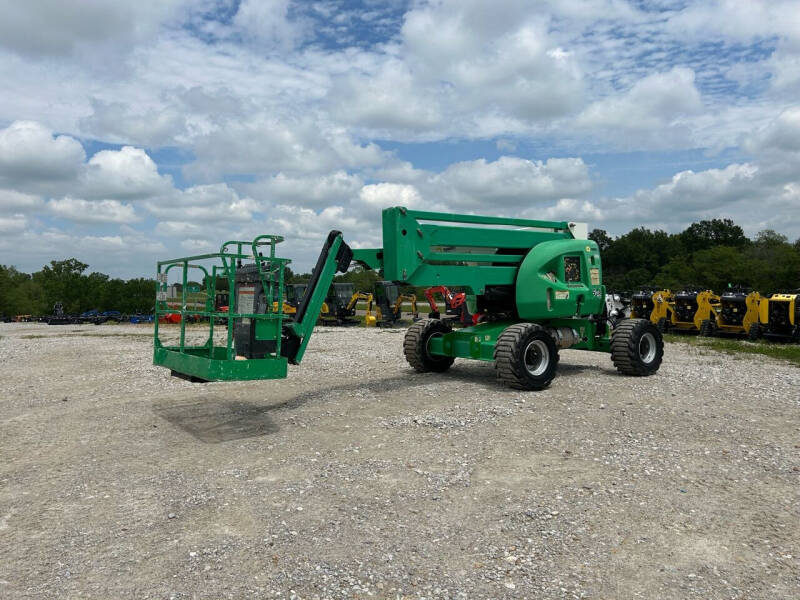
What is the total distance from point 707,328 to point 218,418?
783 inches

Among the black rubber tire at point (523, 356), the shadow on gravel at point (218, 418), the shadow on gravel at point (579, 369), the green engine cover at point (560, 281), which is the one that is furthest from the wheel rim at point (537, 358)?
the shadow on gravel at point (218, 418)

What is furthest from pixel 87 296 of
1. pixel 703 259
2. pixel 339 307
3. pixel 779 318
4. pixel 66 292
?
pixel 703 259

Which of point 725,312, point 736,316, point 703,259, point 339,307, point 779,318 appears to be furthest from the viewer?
point 703,259

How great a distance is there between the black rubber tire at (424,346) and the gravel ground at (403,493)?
168 centimetres

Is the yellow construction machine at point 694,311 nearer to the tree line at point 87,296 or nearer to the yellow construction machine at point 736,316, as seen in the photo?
the yellow construction machine at point 736,316

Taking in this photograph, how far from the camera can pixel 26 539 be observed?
4.58 metres

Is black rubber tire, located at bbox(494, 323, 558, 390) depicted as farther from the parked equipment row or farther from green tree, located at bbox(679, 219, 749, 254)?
green tree, located at bbox(679, 219, 749, 254)

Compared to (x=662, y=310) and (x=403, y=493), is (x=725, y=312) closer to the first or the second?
(x=662, y=310)

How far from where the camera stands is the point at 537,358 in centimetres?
1021

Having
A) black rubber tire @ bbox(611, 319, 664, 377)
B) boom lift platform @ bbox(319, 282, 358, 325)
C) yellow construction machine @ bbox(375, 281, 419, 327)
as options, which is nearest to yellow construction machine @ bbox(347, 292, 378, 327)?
boom lift platform @ bbox(319, 282, 358, 325)

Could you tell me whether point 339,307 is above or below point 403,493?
above

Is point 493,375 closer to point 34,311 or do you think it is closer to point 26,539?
point 26,539

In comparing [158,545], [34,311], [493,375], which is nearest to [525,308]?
[493,375]

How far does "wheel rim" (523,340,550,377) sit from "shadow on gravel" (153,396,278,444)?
162 inches
